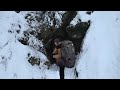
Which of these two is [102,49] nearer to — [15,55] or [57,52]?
[57,52]

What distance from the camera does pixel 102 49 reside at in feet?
16.4

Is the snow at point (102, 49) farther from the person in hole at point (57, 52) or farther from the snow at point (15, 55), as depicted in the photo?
the snow at point (15, 55)

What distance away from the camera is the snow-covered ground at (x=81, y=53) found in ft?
15.9

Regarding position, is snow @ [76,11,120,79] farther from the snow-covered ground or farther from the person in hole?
the person in hole

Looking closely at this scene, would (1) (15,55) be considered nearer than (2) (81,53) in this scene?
Yes

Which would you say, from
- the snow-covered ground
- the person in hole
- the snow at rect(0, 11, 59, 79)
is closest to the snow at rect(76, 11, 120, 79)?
the snow-covered ground

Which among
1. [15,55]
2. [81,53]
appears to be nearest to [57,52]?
[81,53]

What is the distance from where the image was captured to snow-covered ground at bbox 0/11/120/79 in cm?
485

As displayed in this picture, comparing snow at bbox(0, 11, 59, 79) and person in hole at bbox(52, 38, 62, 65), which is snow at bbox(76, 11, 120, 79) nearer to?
person in hole at bbox(52, 38, 62, 65)

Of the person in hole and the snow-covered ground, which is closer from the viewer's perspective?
the snow-covered ground

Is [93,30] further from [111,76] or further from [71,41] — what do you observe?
[111,76]

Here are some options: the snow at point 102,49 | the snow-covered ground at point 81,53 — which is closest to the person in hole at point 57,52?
the snow-covered ground at point 81,53

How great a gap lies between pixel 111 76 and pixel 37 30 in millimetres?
1196

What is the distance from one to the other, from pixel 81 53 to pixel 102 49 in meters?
0.30
